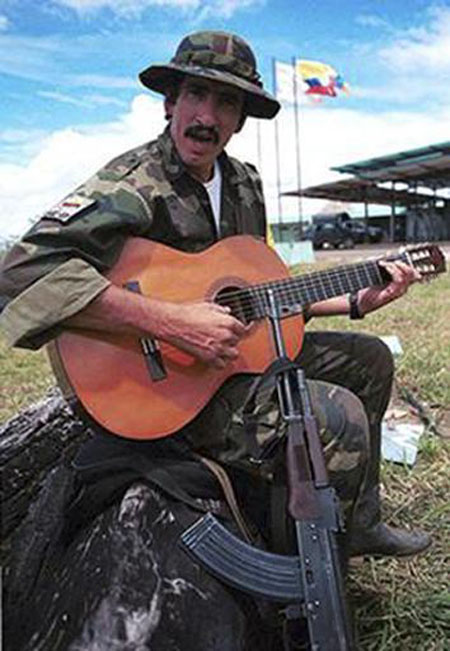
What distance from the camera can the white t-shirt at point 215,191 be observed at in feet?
7.06

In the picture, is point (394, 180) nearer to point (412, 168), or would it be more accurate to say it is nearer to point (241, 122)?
point (412, 168)

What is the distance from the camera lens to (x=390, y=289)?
230 cm

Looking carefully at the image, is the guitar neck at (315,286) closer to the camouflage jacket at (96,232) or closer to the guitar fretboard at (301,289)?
the guitar fretboard at (301,289)

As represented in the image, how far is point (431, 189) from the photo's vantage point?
32.5 m

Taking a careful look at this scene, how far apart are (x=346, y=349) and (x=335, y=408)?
49 cm

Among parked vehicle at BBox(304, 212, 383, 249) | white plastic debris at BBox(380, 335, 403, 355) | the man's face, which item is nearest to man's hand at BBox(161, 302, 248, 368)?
the man's face

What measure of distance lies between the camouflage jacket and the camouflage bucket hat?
172 millimetres

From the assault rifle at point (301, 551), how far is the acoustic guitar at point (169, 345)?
25 cm

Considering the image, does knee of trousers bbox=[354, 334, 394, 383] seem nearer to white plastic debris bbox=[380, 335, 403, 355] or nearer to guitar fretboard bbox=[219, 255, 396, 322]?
guitar fretboard bbox=[219, 255, 396, 322]

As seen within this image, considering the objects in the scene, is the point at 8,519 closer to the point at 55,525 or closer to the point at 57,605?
the point at 55,525

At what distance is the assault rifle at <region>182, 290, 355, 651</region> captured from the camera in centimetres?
155

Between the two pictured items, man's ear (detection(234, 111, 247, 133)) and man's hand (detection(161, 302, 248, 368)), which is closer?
man's hand (detection(161, 302, 248, 368))

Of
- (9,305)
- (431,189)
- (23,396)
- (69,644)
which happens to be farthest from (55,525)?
(431,189)

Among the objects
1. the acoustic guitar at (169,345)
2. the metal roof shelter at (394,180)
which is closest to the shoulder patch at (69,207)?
the acoustic guitar at (169,345)
